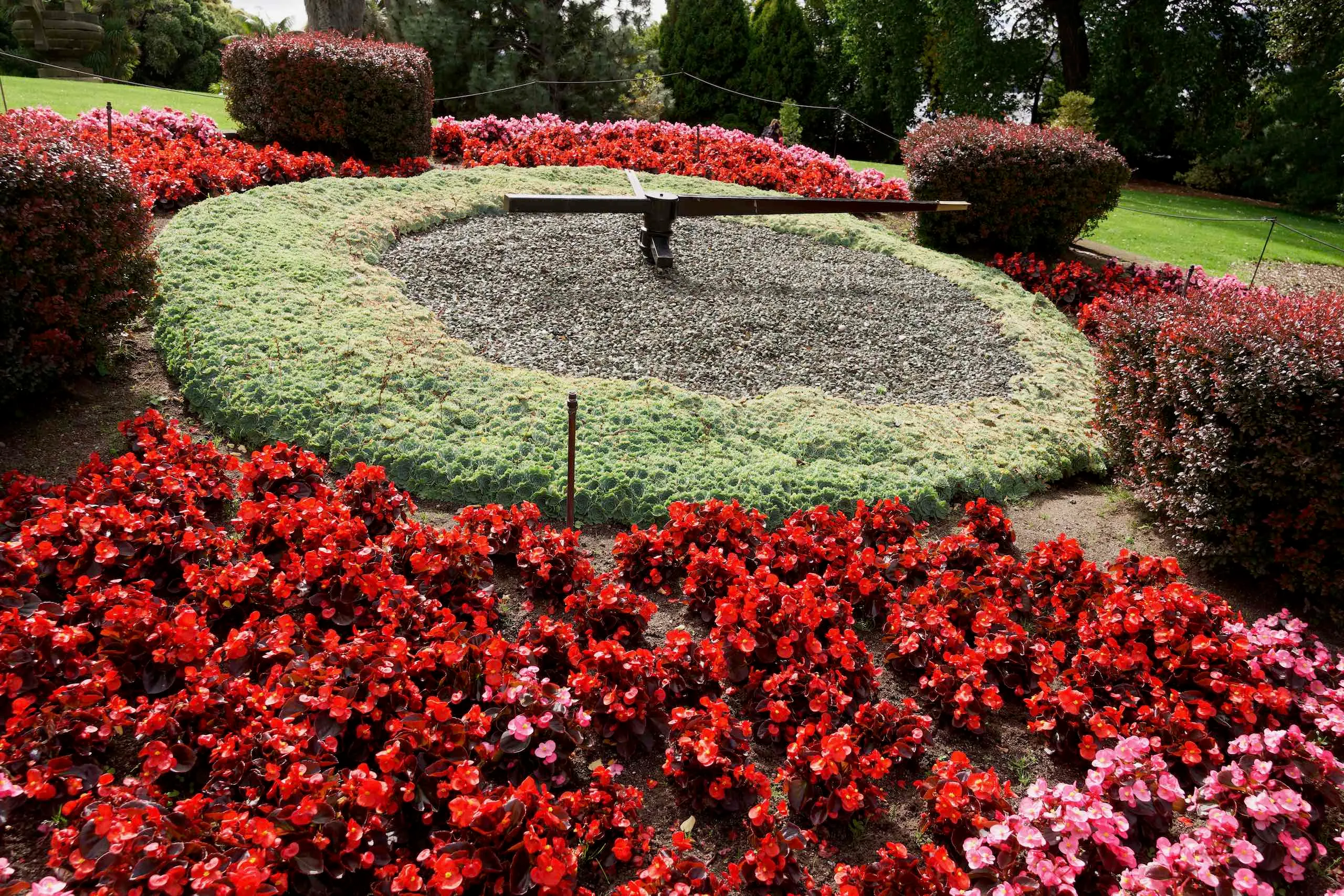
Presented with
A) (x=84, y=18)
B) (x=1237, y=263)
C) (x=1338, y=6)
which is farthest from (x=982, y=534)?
(x=84, y=18)

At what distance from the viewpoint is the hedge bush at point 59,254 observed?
4273 mm

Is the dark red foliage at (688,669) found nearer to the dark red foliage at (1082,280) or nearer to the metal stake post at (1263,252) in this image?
the metal stake post at (1263,252)

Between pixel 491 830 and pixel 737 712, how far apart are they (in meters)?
1.10

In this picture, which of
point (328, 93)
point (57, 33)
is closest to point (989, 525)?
point (328, 93)

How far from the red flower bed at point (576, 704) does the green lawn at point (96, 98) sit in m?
10.7

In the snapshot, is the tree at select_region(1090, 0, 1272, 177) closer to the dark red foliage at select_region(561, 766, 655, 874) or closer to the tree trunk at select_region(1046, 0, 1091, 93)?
the tree trunk at select_region(1046, 0, 1091, 93)

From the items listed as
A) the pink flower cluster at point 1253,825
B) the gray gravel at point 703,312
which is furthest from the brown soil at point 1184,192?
the pink flower cluster at point 1253,825

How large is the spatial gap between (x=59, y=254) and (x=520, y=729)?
12.5ft

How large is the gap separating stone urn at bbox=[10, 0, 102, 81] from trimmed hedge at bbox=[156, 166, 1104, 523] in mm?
17672

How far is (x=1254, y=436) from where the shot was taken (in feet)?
12.8

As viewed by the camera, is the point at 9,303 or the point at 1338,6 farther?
the point at 1338,6

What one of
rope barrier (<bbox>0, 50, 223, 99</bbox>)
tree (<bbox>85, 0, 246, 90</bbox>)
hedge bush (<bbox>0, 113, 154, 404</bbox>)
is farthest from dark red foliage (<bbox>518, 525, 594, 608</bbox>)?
tree (<bbox>85, 0, 246, 90</bbox>)

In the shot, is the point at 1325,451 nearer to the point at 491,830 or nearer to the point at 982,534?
the point at 982,534

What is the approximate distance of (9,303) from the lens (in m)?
4.27
